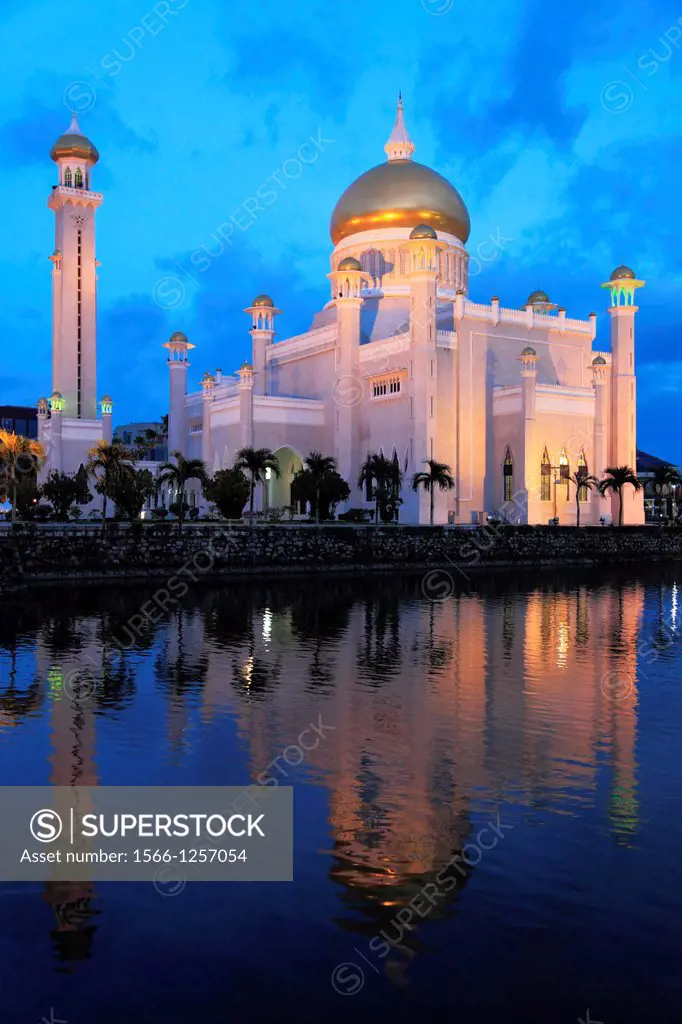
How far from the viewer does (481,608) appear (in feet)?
79.0

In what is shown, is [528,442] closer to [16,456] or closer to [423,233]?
[423,233]

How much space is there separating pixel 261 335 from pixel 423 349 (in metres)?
14.1

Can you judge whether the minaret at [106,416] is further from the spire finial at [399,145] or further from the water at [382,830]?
the water at [382,830]

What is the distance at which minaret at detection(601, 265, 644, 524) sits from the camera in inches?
1866

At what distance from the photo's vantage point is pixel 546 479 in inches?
1772

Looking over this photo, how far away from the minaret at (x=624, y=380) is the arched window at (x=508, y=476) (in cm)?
577

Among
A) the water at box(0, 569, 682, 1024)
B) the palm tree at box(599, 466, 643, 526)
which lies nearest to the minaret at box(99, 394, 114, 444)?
the palm tree at box(599, 466, 643, 526)

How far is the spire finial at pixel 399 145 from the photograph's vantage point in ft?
167

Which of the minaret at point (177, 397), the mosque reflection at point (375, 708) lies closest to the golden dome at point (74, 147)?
the minaret at point (177, 397)

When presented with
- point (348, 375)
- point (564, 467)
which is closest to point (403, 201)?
point (348, 375)

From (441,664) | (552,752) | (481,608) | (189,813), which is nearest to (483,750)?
(552,752)

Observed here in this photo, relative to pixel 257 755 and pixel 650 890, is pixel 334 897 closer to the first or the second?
pixel 650 890

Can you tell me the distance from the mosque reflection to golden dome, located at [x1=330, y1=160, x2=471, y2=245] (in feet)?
98.0

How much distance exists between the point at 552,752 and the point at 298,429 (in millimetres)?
38668
